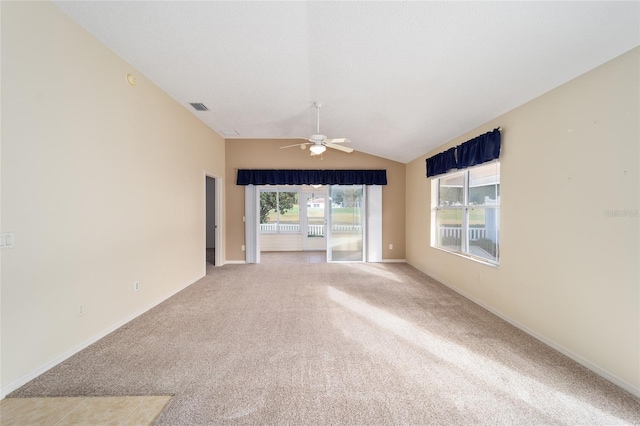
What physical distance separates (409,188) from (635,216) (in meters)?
4.59

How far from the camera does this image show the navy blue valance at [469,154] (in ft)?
10.8

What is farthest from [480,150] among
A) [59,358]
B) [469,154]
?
[59,358]

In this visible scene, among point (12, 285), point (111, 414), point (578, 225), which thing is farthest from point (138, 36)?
point (578, 225)

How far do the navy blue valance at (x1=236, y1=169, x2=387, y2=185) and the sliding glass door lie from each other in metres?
0.25

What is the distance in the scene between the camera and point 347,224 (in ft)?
Answer: 22.1

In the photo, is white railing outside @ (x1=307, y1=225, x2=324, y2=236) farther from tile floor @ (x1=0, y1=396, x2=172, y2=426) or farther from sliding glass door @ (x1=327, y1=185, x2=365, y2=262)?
tile floor @ (x1=0, y1=396, x2=172, y2=426)

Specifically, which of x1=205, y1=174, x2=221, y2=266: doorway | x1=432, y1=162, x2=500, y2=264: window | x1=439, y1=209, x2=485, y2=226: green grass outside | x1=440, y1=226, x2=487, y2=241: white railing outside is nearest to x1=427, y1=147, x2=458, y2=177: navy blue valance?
x1=432, y1=162, x2=500, y2=264: window

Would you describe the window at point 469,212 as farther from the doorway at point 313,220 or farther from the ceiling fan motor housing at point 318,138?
the doorway at point 313,220

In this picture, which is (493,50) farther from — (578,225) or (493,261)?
(493,261)

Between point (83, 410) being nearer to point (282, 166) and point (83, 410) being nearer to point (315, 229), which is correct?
point (282, 166)

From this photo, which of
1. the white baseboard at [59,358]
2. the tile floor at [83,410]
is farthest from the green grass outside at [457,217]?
the white baseboard at [59,358]

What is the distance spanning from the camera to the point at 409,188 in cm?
645

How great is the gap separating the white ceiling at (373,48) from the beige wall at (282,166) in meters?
2.63

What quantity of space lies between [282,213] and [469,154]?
6.11 metres
